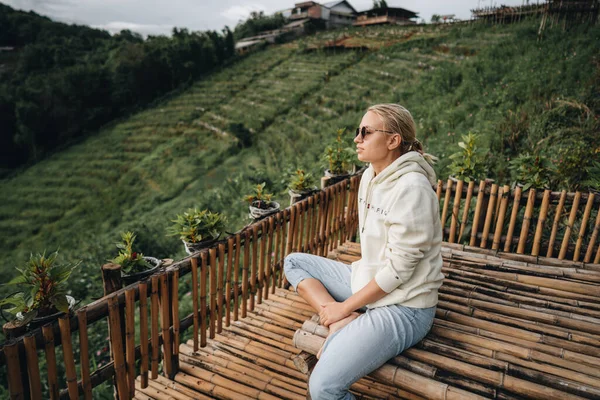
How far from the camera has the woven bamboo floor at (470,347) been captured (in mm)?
1680

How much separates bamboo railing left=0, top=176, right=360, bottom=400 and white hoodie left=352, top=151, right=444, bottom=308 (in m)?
1.23

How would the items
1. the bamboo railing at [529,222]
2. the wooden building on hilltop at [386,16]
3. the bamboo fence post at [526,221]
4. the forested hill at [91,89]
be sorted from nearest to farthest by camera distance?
the bamboo railing at [529,222], the bamboo fence post at [526,221], the forested hill at [91,89], the wooden building on hilltop at [386,16]

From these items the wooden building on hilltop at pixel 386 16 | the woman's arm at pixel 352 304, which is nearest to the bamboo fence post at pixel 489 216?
the woman's arm at pixel 352 304

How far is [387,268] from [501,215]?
235 centimetres

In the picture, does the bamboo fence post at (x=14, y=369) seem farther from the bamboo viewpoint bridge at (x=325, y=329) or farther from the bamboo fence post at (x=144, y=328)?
the bamboo fence post at (x=144, y=328)

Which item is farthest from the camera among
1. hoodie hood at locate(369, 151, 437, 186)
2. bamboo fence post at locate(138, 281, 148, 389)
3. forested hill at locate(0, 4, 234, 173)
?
forested hill at locate(0, 4, 234, 173)

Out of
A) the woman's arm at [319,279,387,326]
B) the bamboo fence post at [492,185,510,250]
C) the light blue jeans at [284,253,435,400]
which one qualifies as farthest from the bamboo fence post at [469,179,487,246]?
the woman's arm at [319,279,387,326]

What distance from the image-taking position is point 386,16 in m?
38.1

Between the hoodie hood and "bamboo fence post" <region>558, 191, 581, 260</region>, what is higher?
the hoodie hood

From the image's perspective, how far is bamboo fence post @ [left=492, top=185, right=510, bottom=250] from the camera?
3541mm

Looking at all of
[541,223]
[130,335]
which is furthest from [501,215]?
[130,335]

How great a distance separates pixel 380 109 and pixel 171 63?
3667 cm

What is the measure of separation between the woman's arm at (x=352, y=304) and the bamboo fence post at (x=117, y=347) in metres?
1.19

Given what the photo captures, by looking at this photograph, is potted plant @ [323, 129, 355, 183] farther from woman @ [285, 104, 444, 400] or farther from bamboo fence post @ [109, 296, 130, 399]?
bamboo fence post @ [109, 296, 130, 399]
